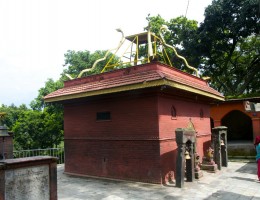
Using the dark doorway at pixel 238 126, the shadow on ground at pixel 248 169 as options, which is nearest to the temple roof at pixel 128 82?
the shadow on ground at pixel 248 169

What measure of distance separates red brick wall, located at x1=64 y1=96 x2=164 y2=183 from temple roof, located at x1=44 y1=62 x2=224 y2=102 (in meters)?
0.81

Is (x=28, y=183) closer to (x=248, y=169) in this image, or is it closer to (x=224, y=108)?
(x=248, y=169)

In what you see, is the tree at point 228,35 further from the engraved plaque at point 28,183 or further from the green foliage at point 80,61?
the engraved plaque at point 28,183

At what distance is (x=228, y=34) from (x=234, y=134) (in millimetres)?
9097

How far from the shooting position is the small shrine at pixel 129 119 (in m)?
9.48

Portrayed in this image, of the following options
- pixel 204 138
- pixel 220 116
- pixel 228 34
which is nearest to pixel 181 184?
pixel 204 138

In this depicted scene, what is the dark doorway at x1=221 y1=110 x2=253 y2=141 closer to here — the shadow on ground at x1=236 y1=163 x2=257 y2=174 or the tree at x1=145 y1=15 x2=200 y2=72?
the tree at x1=145 y1=15 x2=200 y2=72

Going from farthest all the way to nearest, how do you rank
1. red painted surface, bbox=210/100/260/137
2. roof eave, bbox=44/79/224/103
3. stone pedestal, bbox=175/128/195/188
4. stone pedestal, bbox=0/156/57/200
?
red painted surface, bbox=210/100/260/137 < stone pedestal, bbox=175/128/195/188 < roof eave, bbox=44/79/224/103 < stone pedestal, bbox=0/156/57/200

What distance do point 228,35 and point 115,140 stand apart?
59.5 feet

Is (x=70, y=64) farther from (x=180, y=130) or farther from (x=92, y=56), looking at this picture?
(x=180, y=130)

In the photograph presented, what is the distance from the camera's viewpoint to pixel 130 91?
994 cm

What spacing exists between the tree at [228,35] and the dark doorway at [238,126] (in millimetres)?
3274

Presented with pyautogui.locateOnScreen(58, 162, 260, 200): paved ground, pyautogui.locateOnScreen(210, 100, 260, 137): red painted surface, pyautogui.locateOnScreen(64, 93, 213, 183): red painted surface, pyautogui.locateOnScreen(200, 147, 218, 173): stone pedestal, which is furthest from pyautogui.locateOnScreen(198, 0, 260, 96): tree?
pyautogui.locateOnScreen(58, 162, 260, 200): paved ground

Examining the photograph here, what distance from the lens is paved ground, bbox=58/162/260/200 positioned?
315 inches
